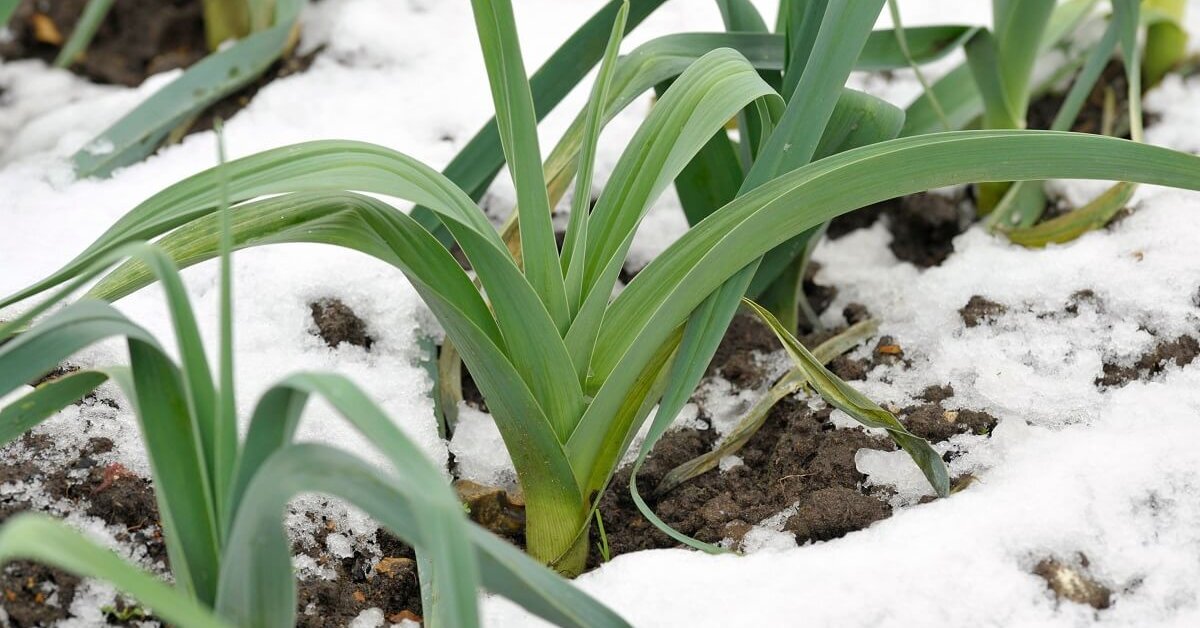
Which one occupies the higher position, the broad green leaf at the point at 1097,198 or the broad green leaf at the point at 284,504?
the broad green leaf at the point at 1097,198

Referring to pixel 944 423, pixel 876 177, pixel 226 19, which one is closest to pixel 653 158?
pixel 876 177

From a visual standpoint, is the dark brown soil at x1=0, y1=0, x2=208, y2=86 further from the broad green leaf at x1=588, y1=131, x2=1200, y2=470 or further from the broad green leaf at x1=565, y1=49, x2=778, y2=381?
the broad green leaf at x1=588, y1=131, x2=1200, y2=470

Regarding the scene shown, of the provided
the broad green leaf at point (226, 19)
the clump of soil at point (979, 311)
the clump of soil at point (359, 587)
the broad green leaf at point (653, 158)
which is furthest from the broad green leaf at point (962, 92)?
the broad green leaf at point (226, 19)

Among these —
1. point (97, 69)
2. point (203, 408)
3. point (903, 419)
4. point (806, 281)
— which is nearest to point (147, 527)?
point (203, 408)

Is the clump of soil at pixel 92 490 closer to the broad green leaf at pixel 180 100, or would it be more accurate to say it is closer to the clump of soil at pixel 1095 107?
the broad green leaf at pixel 180 100

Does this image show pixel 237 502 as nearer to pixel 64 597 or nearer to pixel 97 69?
pixel 64 597

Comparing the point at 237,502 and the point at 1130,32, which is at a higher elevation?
the point at 1130,32
